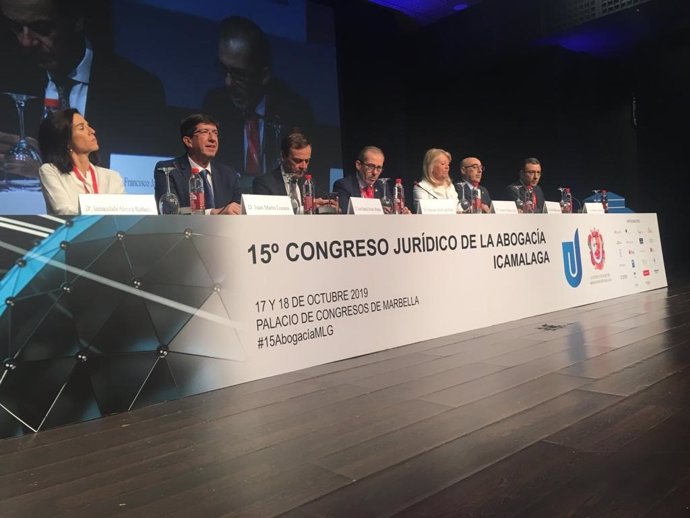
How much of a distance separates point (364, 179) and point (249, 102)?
197 centimetres

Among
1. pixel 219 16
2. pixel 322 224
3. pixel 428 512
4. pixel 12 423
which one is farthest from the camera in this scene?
pixel 219 16

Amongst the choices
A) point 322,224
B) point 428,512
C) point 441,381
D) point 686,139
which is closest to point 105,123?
point 322,224

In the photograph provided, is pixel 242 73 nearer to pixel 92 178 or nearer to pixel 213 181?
pixel 213 181

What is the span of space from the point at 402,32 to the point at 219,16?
2220mm

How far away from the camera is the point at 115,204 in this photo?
1.77 meters

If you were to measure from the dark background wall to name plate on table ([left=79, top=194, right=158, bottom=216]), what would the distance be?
12.4 ft

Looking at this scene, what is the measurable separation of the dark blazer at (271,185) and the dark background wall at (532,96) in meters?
2.64

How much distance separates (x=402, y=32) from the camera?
19.2ft

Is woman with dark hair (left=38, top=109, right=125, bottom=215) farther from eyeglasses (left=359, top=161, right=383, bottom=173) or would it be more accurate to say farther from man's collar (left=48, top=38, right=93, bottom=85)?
man's collar (left=48, top=38, right=93, bottom=85)

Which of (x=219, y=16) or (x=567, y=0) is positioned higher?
(x=567, y=0)

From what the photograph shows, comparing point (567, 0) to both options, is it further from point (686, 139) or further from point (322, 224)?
point (322, 224)

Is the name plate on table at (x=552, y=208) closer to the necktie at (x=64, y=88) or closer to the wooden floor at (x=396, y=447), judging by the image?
the wooden floor at (x=396, y=447)

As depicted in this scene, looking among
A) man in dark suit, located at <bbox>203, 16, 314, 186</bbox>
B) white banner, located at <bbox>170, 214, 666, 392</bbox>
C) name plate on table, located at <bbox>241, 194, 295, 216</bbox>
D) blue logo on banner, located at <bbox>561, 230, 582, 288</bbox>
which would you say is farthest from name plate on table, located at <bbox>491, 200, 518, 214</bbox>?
man in dark suit, located at <bbox>203, 16, 314, 186</bbox>

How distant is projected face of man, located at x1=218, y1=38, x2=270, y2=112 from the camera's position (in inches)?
181
